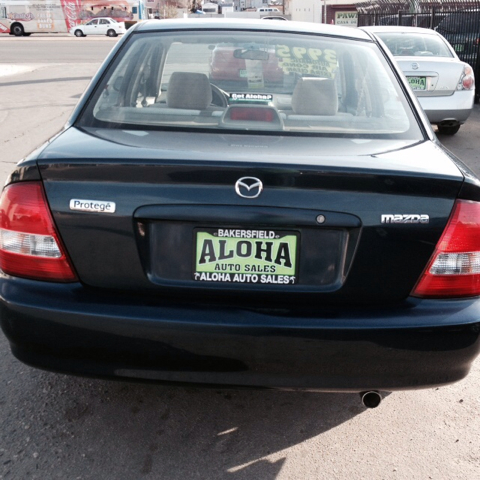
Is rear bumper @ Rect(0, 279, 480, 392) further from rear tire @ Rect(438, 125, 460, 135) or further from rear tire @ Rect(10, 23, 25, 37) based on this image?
rear tire @ Rect(10, 23, 25, 37)

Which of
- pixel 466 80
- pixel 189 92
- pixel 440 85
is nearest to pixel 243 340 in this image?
pixel 189 92

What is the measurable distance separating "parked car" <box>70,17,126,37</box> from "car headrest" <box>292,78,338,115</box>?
169ft

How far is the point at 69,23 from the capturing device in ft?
173

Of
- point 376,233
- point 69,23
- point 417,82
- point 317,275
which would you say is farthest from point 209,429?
point 69,23

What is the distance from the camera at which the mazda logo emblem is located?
2.23 m

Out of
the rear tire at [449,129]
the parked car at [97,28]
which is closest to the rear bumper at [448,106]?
the rear tire at [449,129]

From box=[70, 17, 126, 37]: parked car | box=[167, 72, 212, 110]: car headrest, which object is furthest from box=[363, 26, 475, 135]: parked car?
box=[70, 17, 126, 37]: parked car

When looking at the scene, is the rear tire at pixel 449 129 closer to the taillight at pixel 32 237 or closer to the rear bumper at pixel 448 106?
the rear bumper at pixel 448 106

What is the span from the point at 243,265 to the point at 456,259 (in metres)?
0.75

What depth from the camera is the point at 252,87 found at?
12.4ft

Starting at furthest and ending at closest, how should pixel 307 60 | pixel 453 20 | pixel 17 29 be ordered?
pixel 17 29
pixel 453 20
pixel 307 60

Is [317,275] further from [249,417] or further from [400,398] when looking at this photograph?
[400,398]

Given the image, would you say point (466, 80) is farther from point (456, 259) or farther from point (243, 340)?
point (243, 340)

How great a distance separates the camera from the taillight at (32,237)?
7.73 feet
